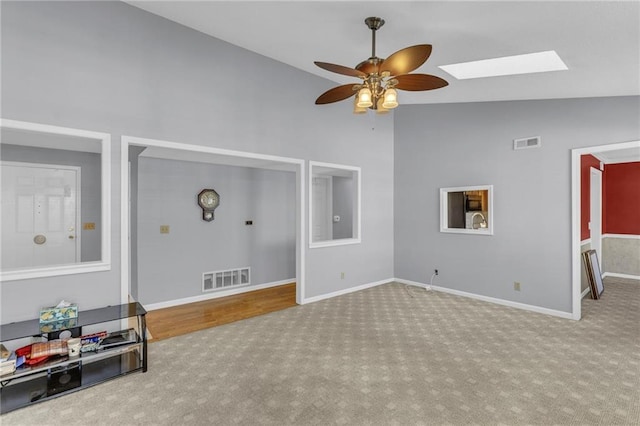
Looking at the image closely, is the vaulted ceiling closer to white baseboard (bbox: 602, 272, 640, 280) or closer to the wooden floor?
the wooden floor

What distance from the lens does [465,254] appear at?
17.0 feet

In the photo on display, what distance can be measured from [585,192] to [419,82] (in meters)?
4.18

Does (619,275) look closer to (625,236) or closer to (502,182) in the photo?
(625,236)

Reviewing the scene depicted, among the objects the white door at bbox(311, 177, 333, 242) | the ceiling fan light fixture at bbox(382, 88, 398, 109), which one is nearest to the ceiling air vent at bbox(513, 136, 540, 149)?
the ceiling fan light fixture at bbox(382, 88, 398, 109)

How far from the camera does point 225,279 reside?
523cm

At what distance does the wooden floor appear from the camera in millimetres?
3816

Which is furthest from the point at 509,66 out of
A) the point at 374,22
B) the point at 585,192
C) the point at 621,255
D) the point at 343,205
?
the point at 621,255

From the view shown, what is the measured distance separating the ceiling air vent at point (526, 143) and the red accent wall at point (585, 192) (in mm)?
1089

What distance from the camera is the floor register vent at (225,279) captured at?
503cm

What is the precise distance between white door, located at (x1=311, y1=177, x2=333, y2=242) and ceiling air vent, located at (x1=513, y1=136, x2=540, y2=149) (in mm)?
3533

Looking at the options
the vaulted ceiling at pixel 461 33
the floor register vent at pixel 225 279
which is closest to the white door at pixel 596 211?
the vaulted ceiling at pixel 461 33

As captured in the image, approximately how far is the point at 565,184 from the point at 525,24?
2500 millimetres

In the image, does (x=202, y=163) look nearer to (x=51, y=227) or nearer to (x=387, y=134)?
(x=51, y=227)

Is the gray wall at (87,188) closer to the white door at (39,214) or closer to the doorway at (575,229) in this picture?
the white door at (39,214)
